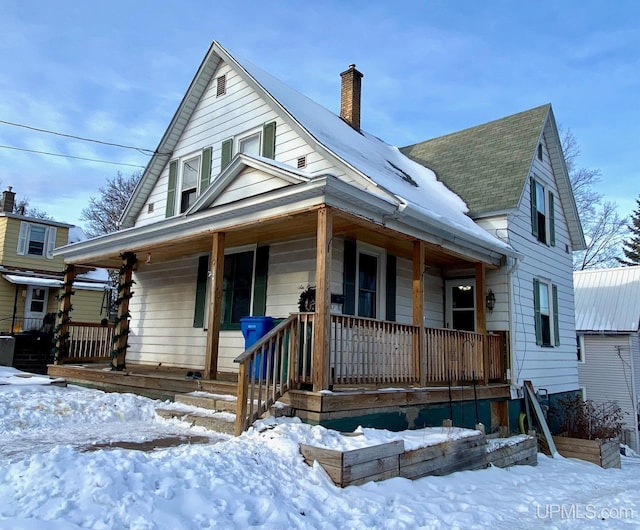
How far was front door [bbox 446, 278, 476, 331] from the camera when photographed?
1193cm

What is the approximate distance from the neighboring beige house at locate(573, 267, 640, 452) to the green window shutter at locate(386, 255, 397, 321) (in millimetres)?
13635

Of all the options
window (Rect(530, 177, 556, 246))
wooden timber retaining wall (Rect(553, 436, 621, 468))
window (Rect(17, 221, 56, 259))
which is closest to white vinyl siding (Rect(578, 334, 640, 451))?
window (Rect(530, 177, 556, 246))

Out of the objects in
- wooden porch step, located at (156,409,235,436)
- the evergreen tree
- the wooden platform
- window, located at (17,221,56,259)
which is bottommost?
wooden porch step, located at (156,409,235,436)

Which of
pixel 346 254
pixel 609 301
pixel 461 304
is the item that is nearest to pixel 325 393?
pixel 346 254

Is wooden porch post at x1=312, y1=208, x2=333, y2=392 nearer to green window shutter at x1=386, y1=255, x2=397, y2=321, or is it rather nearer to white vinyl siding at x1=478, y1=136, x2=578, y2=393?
green window shutter at x1=386, y1=255, x2=397, y2=321

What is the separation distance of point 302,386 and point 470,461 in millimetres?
2456

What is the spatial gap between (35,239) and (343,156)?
21665mm

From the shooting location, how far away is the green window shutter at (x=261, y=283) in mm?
10266

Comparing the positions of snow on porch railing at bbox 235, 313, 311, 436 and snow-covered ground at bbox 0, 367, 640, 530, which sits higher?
snow on porch railing at bbox 235, 313, 311, 436

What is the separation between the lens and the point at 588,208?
32562 millimetres

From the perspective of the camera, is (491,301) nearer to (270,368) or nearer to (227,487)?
(270,368)

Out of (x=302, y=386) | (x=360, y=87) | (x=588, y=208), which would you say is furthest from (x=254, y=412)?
(x=588, y=208)

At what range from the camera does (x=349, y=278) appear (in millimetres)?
9789

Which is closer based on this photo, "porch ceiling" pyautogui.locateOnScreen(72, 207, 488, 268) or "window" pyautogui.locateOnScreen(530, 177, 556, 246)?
"porch ceiling" pyautogui.locateOnScreen(72, 207, 488, 268)
